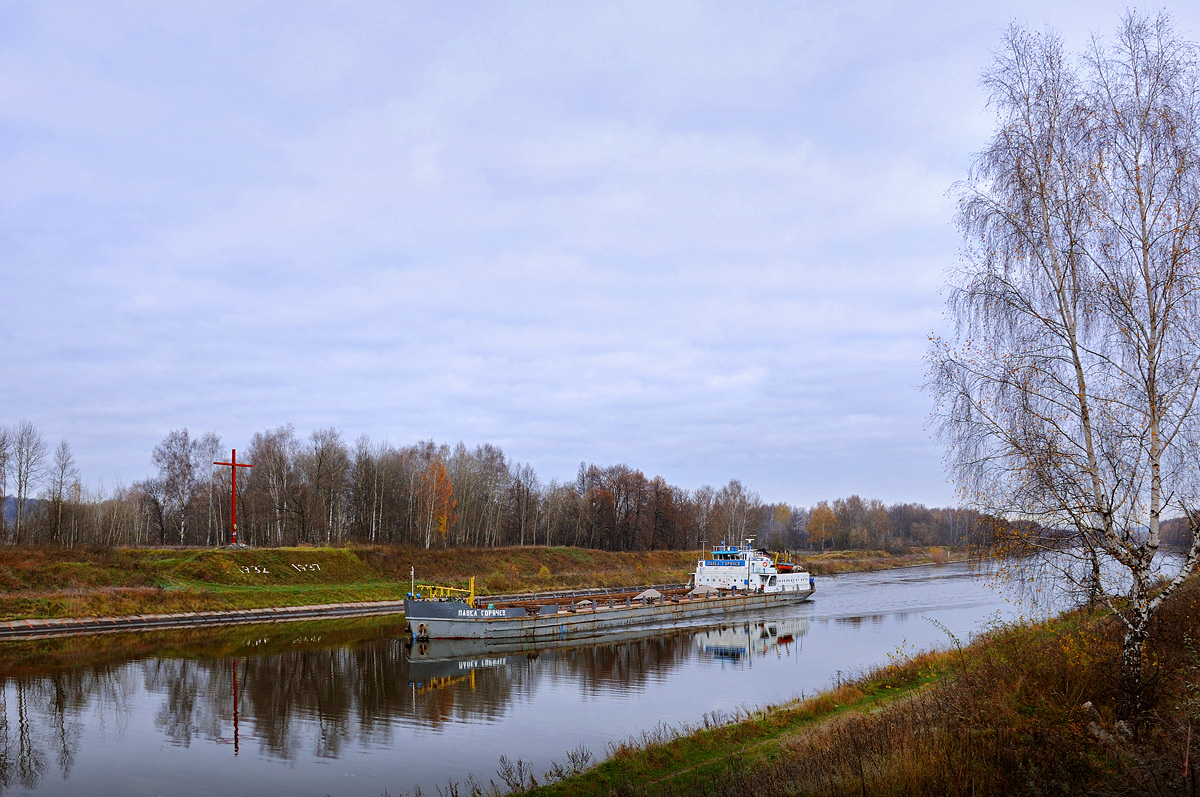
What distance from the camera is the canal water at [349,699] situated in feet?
60.4

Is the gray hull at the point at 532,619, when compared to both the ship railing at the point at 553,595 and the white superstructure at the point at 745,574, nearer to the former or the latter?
the ship railing at the point at 553,595

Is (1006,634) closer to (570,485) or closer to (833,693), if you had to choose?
(833,693)

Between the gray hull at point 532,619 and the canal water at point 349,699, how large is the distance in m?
1.51

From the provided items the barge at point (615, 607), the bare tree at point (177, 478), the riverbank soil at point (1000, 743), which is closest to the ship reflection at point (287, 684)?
the barge at point (615, 607)

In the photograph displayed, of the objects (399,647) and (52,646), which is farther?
(399,647)

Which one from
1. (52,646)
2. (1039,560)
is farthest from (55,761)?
(1039,560)

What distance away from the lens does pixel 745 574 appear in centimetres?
6544

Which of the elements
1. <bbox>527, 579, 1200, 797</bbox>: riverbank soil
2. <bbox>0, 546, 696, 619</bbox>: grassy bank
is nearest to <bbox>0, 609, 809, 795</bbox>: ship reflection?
<bbox>0, 546, 696, 619</bbox>: grassy bank

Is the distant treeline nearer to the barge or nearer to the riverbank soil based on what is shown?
the barge

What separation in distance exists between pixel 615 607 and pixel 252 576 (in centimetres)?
2673

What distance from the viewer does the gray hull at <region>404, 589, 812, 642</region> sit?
129 ft

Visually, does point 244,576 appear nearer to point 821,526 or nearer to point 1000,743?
point 1000,743

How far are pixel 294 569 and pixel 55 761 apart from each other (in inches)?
1650

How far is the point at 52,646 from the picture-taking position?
34875 mm
